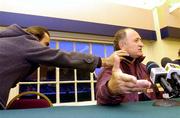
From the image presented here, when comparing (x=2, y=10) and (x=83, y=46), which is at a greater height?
(x=2, y=10)

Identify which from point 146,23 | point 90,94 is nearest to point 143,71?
point 90,94

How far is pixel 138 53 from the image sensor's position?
56.3 inches

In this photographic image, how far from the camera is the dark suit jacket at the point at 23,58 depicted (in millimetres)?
927

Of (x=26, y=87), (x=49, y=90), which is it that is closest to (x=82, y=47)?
(x=49, y=90)

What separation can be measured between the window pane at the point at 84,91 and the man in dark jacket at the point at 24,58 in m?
1.44

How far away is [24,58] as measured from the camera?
939 millimetres

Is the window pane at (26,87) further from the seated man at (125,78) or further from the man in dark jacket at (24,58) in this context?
the man in dark jacket at (24,58)

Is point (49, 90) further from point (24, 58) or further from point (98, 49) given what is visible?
point (24, 58)

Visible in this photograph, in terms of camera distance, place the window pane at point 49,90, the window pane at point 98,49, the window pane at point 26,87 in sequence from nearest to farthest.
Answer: the window pane at point 26,87 → the window pane at point 49,90 → the window pane at point 98,49

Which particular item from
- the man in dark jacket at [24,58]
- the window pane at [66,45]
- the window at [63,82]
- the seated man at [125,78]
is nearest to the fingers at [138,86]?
the seated man at [125,78]

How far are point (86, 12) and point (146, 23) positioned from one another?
0.85 metres

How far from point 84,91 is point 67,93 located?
0.21m

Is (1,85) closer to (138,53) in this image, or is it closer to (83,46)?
(138,53)

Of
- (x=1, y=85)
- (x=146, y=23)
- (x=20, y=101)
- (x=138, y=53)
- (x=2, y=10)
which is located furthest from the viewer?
(x=146, y=23)
